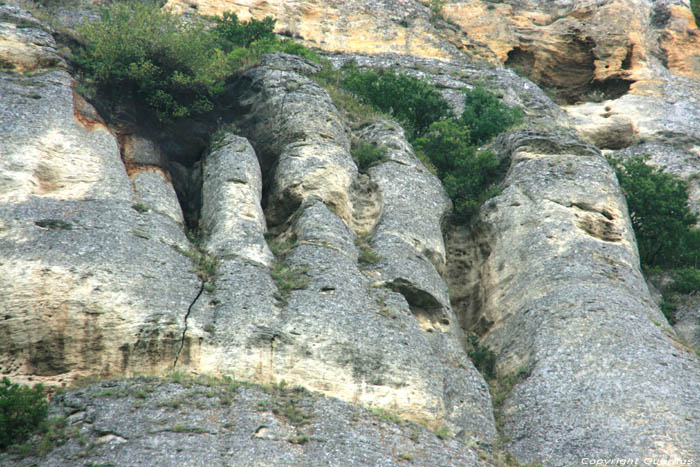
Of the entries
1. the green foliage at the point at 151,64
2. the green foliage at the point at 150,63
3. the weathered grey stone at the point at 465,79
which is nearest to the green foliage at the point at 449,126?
the weathered grey stone at the point at 465,79

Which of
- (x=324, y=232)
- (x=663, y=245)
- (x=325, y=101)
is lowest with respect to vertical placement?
(x=663, y=245)

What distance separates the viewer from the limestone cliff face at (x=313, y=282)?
14.6 meters

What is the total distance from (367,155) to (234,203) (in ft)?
20.2

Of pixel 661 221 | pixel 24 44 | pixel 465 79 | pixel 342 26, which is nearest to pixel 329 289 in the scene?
pixel 24 44

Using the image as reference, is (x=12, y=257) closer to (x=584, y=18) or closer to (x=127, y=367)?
(x=127, y=367)

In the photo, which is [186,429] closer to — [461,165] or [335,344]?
[335,344]

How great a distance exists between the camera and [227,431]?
1298cm

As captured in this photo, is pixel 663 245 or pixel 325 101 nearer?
pixel 325 101

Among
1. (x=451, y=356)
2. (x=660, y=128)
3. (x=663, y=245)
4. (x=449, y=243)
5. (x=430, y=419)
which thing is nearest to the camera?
(x=430, y=419)

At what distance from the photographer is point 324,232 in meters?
19.5

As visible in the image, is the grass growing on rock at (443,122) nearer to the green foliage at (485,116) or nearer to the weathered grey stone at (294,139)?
the green foliage at (485,116)

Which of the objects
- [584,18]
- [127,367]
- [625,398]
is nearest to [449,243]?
[625,398]

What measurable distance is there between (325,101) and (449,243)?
6.85 metres

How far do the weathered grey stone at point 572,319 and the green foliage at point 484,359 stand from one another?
23cm
